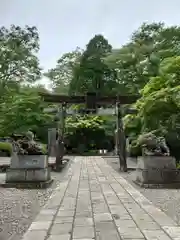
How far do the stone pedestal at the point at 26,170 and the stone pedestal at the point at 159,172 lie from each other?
8.86ft

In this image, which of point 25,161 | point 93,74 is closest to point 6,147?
point 25,161

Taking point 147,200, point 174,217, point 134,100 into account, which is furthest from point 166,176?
point 134,100

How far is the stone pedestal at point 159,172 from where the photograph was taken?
8.62 m

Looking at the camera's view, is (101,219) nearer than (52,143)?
Yes

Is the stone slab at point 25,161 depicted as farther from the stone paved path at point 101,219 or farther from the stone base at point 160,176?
the stone base at point 160,176

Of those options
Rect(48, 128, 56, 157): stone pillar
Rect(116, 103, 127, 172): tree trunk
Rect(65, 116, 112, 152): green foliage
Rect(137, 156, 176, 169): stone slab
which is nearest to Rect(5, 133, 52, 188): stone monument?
Rect(137, 156, 176, 169): stone slab

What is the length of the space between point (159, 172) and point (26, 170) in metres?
3.56

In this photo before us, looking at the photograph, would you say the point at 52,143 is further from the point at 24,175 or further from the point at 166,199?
the point at 166,199

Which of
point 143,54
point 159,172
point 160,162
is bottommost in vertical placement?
point 159,172

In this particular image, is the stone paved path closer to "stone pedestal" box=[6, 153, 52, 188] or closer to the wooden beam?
"stone pedestal" box=[6, 153, 52, 188]

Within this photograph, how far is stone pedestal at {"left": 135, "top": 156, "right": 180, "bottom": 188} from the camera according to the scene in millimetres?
8625

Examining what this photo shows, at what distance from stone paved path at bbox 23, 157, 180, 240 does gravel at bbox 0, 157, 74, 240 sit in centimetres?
16

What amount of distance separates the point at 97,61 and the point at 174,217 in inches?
1215

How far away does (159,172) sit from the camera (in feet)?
28.6
